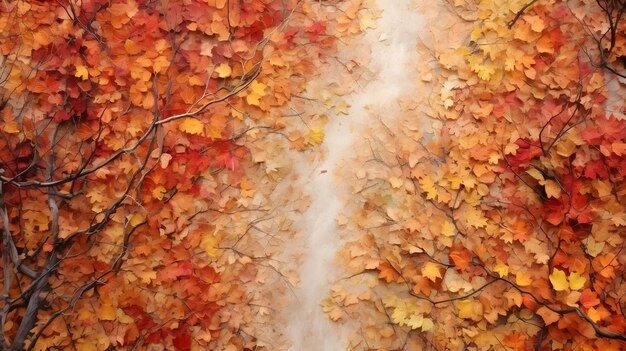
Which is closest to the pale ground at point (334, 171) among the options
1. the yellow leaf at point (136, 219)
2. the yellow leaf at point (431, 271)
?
the yellow leaf at point (431, 271)

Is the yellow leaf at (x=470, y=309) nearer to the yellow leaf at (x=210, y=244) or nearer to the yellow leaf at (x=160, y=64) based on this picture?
the yellow leaf at (x=210, y=244)

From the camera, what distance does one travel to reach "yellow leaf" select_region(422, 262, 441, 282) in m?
2.95

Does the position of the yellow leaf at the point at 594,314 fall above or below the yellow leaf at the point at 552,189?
below

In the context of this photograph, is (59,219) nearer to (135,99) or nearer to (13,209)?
(13,209)

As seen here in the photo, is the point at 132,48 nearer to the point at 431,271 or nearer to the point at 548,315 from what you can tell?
the point at 431,271

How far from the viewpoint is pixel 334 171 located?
3.22 metres

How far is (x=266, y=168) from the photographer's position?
10.6ft

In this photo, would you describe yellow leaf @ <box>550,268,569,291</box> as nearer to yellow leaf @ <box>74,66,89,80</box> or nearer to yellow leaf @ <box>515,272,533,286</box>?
yellow leaf @ <box>515,272,533,286</box>

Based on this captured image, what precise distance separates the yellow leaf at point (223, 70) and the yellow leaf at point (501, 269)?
1938 mm

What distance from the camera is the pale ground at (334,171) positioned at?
307cm

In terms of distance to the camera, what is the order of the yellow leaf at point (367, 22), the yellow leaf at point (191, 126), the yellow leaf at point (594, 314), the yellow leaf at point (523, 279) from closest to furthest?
the yellow leaf at point (594, 314), the yellow leaf at point (523, 279), the yellow leaf at point (191, 126), the yellow leaf at point (367, 22)

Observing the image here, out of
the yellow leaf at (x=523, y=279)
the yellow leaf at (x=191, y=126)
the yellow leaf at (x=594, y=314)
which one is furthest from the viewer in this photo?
the yellow leaf at (x=191, y=126)

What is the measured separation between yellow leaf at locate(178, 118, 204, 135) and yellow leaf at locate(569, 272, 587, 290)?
→ 2.23m

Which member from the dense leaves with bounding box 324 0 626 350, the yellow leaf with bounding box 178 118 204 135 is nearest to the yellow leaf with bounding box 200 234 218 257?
the yellow leaf with bounding box 178 118 204 135
